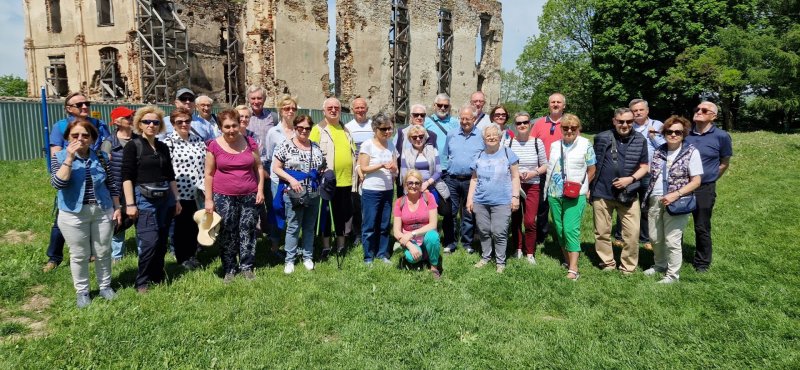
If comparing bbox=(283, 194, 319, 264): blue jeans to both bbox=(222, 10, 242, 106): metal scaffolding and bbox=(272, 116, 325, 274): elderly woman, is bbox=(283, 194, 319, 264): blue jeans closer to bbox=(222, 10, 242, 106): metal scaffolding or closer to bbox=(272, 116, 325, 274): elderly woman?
bbox=(272, 116, 325, 274): elderly woman

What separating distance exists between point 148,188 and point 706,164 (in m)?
6.47

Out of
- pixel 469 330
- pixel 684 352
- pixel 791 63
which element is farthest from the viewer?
pixel 791 63

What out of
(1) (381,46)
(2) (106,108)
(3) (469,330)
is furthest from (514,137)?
(1) (381,46)

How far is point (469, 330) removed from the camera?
13.9 ft

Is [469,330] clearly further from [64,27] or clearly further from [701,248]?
[64,27]

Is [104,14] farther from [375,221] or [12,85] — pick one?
[12,85]

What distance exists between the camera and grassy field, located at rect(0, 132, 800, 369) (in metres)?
3.71

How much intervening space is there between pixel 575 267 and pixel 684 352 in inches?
73.0

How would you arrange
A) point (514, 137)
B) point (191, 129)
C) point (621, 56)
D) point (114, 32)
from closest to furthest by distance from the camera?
point (191, 129), point (514, 137), point (114, 32), point (621, 56)

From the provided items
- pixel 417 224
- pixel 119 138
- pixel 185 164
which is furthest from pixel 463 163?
pixel 119 138

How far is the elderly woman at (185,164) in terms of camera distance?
5227mm

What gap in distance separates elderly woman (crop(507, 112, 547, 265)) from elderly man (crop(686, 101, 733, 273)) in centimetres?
180

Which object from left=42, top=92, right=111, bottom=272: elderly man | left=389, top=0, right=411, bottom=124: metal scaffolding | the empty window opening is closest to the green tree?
the empty window opening

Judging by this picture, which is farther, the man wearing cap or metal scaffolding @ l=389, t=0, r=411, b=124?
metal scaffolding @ l=389, t=0, r=411, b=124
